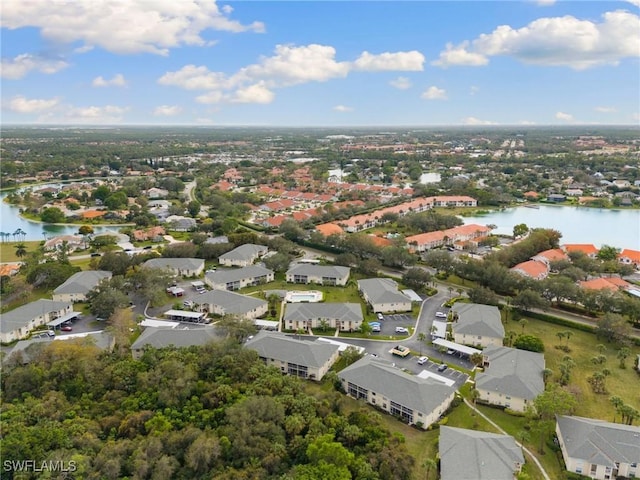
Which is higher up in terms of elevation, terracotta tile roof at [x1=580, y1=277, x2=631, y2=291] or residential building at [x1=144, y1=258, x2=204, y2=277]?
residential building at [x1=144, y1=258, x2=204, y2=277]

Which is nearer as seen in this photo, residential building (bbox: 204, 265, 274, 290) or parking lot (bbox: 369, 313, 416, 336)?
parking lot (bbox: 369, 313, 416, 336)

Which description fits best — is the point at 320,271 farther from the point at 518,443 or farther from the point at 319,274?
the point at 518,443

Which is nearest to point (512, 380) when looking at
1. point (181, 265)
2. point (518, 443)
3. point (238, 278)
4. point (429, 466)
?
point (518, 443)

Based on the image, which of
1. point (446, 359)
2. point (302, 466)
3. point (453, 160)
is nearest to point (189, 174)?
point (453, 160)

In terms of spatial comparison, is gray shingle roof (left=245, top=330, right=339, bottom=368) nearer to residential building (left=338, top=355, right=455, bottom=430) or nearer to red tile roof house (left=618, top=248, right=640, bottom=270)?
residential building (left=338, top=355, right=455, bottom=430)

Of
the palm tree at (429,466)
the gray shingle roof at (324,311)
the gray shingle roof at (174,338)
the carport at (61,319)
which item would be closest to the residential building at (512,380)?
the palm tree at (429,466)

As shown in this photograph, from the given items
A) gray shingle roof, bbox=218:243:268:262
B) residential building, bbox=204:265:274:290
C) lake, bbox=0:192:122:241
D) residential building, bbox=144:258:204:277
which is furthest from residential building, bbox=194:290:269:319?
lake, bbox=0:192:122:241

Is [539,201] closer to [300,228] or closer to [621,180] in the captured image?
[621,180]
